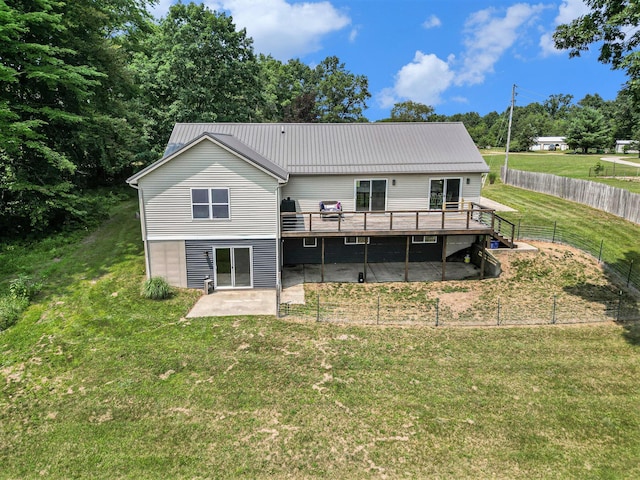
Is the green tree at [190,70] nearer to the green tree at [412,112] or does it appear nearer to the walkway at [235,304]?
the walkway at [235,304]

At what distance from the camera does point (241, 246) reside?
16344mm

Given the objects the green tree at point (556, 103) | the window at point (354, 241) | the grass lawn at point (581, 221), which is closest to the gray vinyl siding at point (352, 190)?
the window at point (354, 241)

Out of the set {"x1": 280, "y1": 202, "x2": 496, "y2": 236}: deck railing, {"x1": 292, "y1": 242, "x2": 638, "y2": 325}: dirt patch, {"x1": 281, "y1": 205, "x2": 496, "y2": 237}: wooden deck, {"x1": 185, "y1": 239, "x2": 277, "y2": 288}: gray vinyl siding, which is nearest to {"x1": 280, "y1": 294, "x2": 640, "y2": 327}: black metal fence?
{"x1": 292, "y1": 242, "x2": 638, "y2": 325}: dirt patch

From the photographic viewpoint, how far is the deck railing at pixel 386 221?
1692cm

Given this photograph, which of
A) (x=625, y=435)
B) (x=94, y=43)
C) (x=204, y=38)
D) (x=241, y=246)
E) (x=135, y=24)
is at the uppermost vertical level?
(x=135, y=24)

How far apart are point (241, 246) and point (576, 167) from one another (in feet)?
146

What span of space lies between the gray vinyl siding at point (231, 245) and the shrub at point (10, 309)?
5.49 metres

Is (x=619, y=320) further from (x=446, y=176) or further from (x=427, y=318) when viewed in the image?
(x=446, y=176)

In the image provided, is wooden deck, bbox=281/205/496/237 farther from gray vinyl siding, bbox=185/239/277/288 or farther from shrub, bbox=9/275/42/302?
shrub, bbox=9/275/42/302

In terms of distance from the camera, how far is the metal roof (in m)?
18.7

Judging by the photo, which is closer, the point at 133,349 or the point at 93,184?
the point at 133,349

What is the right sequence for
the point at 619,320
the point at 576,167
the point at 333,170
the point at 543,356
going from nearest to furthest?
the point at 543,356
the point at 619,320
the point at 333,170
the point at 576,167

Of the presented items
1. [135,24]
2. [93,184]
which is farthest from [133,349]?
[135,24]

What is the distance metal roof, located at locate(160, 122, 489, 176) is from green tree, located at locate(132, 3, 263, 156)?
6867 mm
